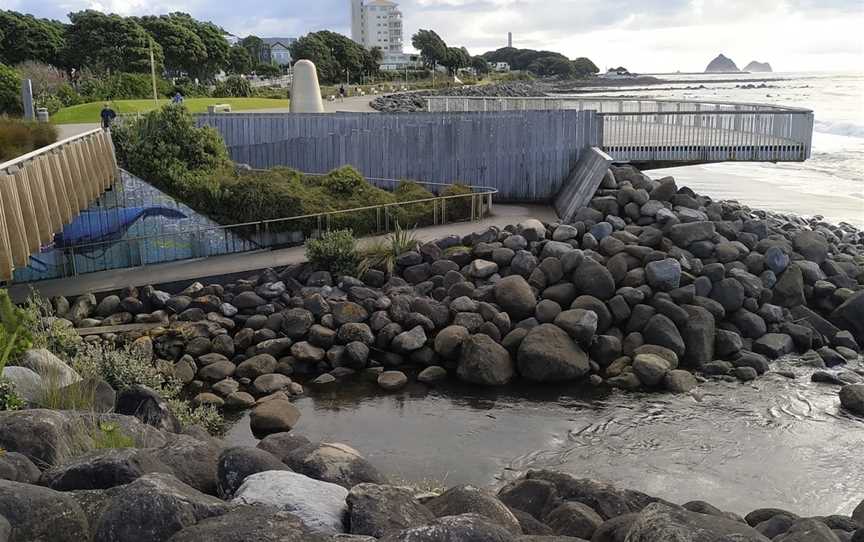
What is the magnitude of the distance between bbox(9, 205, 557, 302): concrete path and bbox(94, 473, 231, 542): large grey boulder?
39.7 feet

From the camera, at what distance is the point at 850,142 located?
56.8 metres

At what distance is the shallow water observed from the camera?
35.2ft

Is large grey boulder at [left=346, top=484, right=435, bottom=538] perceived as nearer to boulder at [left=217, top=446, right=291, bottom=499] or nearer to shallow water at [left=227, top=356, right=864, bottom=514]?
boulder at [left=217, top=446, right=291, bottom=499]

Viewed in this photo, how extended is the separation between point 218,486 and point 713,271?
1300cm

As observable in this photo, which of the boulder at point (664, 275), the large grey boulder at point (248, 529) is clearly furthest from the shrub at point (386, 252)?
the large grey boulder at point (248, 529)

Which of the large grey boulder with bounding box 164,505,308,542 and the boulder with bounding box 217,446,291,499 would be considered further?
the boulder with bounding box 217,446,291,499

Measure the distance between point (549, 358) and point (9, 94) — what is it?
28.1m

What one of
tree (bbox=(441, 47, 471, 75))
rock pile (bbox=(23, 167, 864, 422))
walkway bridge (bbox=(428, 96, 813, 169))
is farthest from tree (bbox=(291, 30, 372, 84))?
rock pile (bbox=(23, 167, 864, 422))

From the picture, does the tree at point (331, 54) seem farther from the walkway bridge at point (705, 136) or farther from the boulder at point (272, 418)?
the boulder at point (272, 418)

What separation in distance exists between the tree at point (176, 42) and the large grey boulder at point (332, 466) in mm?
67734

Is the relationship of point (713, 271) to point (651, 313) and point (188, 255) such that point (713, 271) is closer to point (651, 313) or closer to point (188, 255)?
point (651, 313)

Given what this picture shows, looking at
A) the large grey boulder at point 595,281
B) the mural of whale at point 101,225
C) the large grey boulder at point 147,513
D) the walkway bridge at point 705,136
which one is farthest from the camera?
the walkway bridge at point 705,136

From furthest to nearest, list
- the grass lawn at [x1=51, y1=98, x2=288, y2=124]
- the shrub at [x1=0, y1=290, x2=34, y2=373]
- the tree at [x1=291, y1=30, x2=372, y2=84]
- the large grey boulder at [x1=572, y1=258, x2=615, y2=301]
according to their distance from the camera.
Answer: the tree at [x1=291, y1=30, x2=372, y2=84] → the grass lawn at [x1=51, y1=98, x2=288, y2=124] → the large grey boulder at [x1=572, y1=258, x2=615, y2=301] → the shrub at [x1=0, y1=290, x2=34, y2=373]

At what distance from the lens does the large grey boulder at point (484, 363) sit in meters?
14.3
